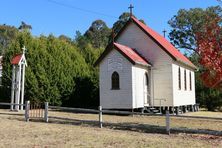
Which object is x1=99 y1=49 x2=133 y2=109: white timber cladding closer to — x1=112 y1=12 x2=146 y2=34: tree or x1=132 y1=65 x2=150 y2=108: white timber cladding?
x1=132 y1=65 x2=150 y2=108: white timber cladding

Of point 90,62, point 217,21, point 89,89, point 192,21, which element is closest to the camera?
point 217,21

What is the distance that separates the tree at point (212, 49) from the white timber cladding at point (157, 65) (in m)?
12.4

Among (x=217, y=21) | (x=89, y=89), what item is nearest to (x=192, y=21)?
(x=89, y=89)

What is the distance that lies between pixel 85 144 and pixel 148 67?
1830cm

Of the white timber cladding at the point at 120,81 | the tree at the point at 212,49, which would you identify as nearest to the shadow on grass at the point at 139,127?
the tree at the point at 212,49

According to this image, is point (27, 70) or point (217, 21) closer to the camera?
point (217, 21)

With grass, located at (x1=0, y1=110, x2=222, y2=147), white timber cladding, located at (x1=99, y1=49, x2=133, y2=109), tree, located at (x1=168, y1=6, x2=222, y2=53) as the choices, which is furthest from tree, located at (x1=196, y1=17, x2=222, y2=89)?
tree, located at (x1=168, y1=6, x2=222, y2=53)

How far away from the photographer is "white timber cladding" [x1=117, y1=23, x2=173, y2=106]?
31.2 m

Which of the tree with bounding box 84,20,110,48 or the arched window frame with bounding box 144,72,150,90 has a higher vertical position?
the tree with bounding box 84,20,110,48

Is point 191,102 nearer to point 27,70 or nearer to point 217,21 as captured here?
point 27,70

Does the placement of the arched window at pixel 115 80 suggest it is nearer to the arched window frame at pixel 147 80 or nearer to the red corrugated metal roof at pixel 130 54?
the red corrugated metal roof at pixel 130 54

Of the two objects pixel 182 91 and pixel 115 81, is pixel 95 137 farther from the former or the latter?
pixel 182 91

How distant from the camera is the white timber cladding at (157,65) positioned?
103 feet

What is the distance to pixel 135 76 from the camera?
28.5m
